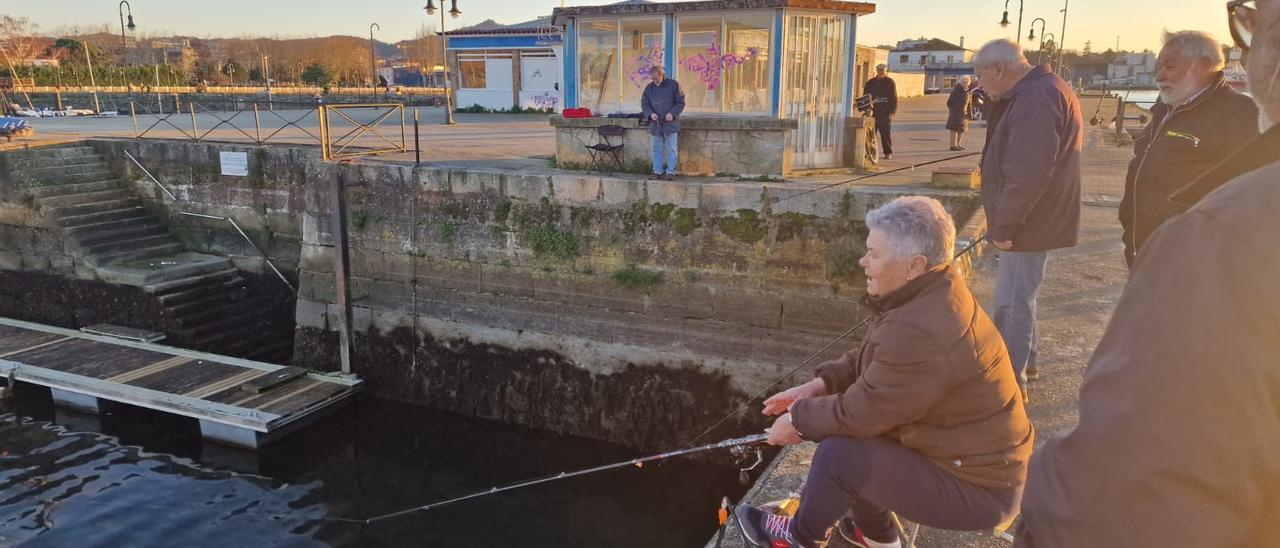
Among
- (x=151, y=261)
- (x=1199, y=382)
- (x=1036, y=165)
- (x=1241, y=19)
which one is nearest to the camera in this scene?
(x=1199, y=382)

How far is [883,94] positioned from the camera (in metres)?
Result: 11.7

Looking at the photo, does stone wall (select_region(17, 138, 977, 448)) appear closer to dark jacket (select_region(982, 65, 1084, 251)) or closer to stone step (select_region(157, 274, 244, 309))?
stone step (select_region(157, 274, 244, 309))

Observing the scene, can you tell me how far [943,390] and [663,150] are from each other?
254 inches

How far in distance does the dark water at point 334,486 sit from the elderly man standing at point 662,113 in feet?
10.2

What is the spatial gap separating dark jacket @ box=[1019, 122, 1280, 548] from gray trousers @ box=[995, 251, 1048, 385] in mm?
3051

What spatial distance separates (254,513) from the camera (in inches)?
263

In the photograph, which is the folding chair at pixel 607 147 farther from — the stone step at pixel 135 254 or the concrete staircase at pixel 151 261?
the stone step at pixel 135 254

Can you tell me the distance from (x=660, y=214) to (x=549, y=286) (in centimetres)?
149

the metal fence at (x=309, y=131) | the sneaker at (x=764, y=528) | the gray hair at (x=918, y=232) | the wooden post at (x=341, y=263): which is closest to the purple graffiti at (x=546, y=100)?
the metal fence at (x=309, y=131)

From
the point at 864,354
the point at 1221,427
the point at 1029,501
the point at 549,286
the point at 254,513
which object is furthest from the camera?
the point at 549,286

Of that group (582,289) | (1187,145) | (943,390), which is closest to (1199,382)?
(943,390)

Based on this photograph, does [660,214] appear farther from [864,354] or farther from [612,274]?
[864,354]

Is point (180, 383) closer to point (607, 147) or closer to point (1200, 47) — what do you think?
point (607, 147)

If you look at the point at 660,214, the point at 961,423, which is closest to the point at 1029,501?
the point at 961,423
